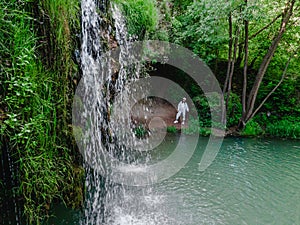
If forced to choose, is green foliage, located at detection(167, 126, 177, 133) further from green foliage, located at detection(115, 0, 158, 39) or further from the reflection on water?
green foliage, located at detection(115, 0, 158, 39)

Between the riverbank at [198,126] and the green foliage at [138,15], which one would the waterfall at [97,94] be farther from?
the riverbank at [198,126]

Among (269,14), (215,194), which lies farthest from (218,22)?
(215,194)

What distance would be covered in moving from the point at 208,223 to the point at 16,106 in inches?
118

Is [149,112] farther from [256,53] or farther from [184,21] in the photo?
[256,53]

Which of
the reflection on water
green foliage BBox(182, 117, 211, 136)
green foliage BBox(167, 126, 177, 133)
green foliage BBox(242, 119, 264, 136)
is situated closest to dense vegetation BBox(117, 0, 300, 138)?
green foliage BBox(242, 119, 264, 136)

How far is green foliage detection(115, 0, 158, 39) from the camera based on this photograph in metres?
4.43

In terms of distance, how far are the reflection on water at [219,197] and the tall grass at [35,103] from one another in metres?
1.38

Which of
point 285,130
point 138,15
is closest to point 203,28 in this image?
point 138,15

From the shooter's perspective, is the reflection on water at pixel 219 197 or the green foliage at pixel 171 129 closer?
the reflection on water at pixel 219 197

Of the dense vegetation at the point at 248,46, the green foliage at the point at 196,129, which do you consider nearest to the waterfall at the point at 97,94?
the dense vegetation at the point at 248,46

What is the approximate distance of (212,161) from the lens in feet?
20.6

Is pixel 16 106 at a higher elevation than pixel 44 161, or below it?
higher

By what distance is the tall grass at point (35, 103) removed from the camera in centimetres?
181

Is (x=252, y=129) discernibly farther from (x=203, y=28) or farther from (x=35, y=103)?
(x=35, y=103)
